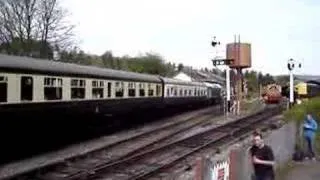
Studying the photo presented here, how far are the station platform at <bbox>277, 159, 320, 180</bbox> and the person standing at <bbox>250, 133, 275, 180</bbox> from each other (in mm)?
3324

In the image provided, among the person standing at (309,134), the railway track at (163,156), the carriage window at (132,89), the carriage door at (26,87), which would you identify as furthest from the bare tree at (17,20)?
the person standing at (309,134)

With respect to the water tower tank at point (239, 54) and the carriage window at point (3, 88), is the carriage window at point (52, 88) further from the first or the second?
the water tower tank at point (239, 54)

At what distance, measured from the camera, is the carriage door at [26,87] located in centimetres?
2016

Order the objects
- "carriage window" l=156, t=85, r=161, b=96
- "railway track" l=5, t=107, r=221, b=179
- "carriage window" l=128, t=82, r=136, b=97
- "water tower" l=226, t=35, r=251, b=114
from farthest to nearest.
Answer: "water tower" l=226, t=35, r=251, b=114 → "carriage window" l=156, t=85, r=161, b=96 → "carriage window" l=128, t=82, r=136, b=97 → "railway track" l=5, t=107, r=221, b=179

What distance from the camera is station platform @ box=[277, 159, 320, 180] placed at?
1551cm

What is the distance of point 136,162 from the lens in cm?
1998

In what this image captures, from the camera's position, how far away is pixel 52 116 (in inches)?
881

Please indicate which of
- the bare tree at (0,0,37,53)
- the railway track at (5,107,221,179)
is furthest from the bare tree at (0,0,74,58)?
the railway track at (5,107,221,179)

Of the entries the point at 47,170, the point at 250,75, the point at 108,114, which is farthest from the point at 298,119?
the point at 250,75

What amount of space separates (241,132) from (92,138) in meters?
6.94

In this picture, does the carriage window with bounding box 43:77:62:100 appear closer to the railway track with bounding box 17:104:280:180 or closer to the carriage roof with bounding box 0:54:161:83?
the carriage roof with bounding box 0:54:161:83

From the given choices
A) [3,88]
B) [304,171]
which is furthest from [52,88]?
Result: [304,171]

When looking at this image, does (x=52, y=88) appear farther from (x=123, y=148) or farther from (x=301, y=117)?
(x=301, y=117)

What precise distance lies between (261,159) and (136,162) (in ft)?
29.4
